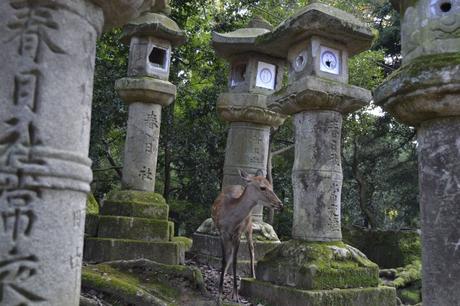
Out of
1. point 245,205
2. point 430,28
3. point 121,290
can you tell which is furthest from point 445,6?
point 121,290

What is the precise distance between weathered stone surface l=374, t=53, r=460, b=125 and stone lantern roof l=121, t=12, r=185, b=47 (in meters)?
5.65

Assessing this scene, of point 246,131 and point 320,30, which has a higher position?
point 320,30

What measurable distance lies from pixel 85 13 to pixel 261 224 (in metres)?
6.43

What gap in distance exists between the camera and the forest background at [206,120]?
38.0ft

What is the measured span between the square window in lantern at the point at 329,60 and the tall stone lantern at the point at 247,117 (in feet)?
6.13

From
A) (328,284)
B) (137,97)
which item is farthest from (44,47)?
(137,97)

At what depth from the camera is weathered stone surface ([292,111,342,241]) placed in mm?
5949

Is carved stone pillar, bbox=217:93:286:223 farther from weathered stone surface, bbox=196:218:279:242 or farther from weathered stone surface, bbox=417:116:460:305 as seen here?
weathered stone surface, bbox=417:116:460:305

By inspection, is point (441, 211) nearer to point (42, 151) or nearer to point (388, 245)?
point (42, 151)

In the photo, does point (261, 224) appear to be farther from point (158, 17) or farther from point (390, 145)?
point (390, 145)

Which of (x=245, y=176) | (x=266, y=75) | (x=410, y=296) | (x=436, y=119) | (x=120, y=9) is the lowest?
(x=410, y=296)

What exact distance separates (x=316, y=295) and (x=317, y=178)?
158cm

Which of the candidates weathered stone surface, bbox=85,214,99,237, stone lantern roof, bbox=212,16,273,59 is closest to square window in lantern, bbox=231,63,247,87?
stone lantern roof, bbox=212,16,273,59

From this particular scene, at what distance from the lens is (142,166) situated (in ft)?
25.3
